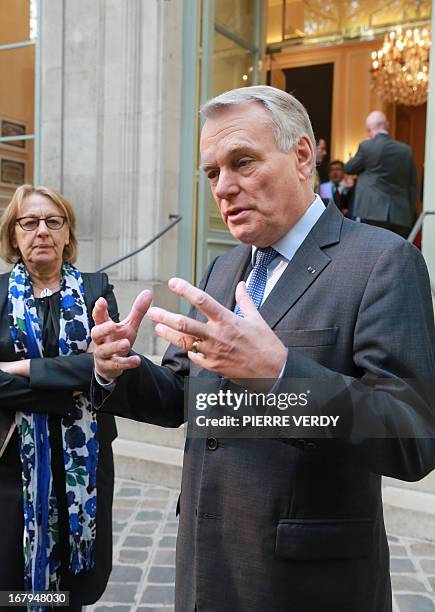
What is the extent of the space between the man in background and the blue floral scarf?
19.4 feet

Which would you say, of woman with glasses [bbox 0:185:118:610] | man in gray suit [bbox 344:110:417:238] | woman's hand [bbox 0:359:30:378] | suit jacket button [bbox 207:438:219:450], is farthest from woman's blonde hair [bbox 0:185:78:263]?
man in gray suit [bbox 344:110:417:238]

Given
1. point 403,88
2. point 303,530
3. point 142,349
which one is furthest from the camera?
point 403,88

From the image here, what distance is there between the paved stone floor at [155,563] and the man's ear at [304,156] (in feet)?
8.95

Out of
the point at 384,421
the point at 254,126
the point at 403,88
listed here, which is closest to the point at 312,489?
the point at 384,421

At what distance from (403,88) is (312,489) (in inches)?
442

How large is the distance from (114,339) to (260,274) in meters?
0.42

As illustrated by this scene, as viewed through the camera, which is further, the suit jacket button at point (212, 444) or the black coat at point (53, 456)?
the black coat at point (53, 456)

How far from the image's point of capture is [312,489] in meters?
1.47

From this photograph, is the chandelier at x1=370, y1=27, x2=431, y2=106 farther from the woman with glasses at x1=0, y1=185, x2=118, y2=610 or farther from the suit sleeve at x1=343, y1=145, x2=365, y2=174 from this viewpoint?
the woman with glasses at x1=0, y1=185, x2=118, y2=610

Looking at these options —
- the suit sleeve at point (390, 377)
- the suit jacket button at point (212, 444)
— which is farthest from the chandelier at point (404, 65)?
the suit jacket button at point (212, 444)

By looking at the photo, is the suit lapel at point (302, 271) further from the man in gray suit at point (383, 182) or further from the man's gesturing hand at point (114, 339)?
the man in gray suit at point (383, 182)

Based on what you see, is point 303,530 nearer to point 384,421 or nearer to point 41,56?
point 384,421

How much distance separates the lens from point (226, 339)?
119 centimetres

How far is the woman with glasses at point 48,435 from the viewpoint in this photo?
2.51 m
